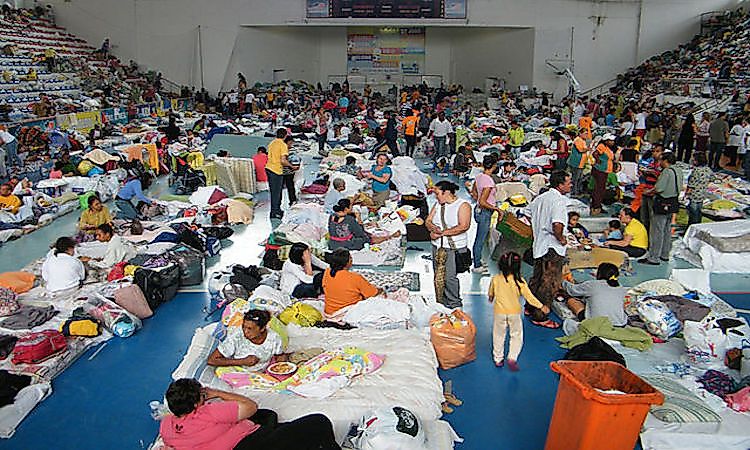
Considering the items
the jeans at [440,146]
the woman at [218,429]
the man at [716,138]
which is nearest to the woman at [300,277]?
the woman at [218,429]

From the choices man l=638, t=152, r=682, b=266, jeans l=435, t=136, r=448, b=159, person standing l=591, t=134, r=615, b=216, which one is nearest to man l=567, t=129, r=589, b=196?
person standing l=591, t=134, r=615, b=216

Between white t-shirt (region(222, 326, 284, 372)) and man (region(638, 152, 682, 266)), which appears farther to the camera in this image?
man (region(638, 152, 682, 266))

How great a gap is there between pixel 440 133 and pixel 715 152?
6.16 metres

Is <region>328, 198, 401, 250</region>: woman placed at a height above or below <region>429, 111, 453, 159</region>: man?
below

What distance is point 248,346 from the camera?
452cm

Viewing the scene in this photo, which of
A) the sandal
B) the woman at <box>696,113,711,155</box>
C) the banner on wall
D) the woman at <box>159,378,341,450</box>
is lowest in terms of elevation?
the sandal

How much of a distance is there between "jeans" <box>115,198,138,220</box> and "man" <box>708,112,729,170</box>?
11895mm

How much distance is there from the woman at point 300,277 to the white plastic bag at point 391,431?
2475 mm

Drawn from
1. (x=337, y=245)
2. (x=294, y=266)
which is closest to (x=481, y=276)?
(x=337, y=245)

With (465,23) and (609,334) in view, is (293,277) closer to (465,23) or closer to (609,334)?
(609,334)

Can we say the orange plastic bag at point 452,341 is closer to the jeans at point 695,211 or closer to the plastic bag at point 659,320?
the plastic bag at point 659,320

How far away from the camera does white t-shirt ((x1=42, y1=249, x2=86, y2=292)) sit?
641 cm

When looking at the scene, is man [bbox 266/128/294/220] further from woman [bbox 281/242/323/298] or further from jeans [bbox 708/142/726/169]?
jeans [bbox 708/142/726/169]

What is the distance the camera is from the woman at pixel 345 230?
23.7 feet
